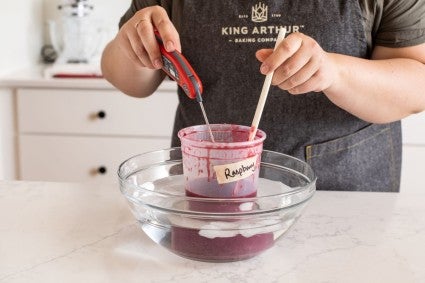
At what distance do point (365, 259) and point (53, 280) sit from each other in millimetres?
351

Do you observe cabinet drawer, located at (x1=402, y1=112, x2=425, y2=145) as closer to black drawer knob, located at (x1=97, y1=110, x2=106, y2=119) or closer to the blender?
black drawer knob, located at (x1=97, y1=110, x2=106, y2=119)

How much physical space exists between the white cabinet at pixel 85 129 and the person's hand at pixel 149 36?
1083 millimetres

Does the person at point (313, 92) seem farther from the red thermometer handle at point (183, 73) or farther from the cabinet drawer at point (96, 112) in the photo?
the cabinet drawer at point (96, 112)

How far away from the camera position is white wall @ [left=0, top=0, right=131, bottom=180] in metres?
2.01

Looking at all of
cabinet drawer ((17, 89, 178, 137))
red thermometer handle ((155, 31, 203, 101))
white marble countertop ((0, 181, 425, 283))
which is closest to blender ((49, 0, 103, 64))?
cabinet drawer ((17, 89, 178, 137))

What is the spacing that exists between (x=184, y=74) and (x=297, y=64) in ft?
0.45

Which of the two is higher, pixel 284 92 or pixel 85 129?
pixel 284 92

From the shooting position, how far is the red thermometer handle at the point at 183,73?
0.68 meters

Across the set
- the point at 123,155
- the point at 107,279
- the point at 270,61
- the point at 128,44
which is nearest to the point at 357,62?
the point at 270,61

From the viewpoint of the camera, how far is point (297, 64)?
2.25 feet

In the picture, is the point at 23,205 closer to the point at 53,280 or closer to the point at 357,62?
the point at 53,280

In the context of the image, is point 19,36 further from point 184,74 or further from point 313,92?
point 184,74

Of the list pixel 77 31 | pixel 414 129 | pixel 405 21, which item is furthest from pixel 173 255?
pixel 77 31

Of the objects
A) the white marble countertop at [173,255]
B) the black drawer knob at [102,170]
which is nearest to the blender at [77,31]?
the black drawer knob at [102,170]
